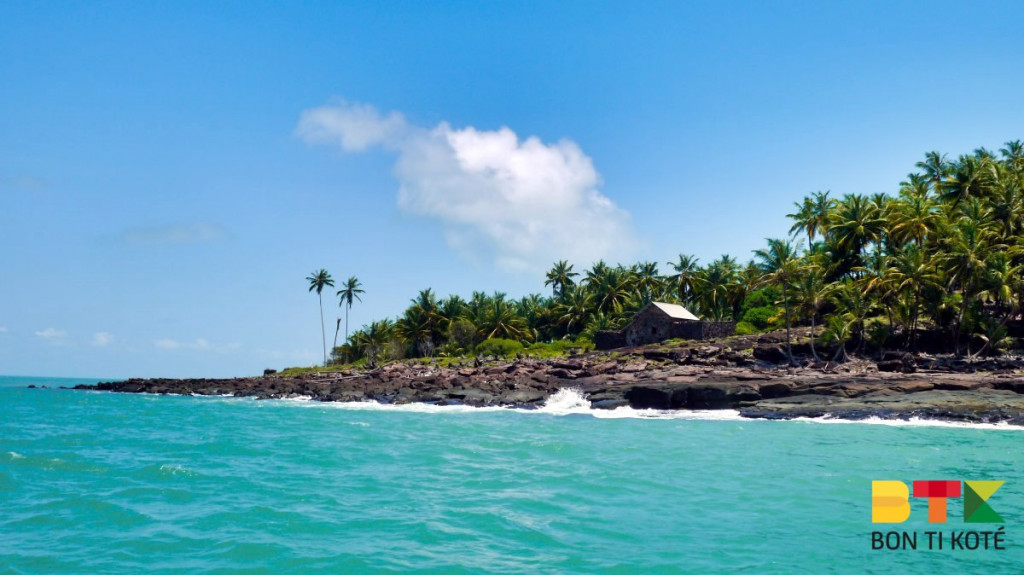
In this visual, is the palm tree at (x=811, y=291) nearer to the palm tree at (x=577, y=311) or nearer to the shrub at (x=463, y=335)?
the palm tree at (x=577, y=311)

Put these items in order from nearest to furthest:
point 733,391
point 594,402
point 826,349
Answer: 1. point 733,391
2. point 594,402
3. point 826,349

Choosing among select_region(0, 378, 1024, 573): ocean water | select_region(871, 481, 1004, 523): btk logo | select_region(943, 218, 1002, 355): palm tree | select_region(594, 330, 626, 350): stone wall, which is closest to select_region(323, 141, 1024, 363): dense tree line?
select_region(943, 218, 1002, 355): palm tree

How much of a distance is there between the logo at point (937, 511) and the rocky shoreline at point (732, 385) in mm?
18872

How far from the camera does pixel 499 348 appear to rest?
70062 millimetres

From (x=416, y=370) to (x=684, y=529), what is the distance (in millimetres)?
50228

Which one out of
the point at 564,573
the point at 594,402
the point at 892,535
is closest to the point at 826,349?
the point at 594,402

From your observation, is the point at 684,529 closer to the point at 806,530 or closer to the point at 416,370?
the point at 806,530

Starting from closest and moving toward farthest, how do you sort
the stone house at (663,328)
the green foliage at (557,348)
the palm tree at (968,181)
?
the palm tree at (968,181)
the stone house at (663,328)
the green foliage at (557,348)

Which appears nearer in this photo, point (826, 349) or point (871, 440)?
point (871, 440)

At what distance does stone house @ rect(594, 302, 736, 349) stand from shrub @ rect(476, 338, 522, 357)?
10.5 meters

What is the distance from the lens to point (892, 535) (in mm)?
10961

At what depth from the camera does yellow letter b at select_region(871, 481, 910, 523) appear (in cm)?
1241

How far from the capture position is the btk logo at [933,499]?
12.4 m

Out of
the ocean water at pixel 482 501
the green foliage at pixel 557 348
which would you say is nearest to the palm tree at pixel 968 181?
the green foliage at pixel 557 348
